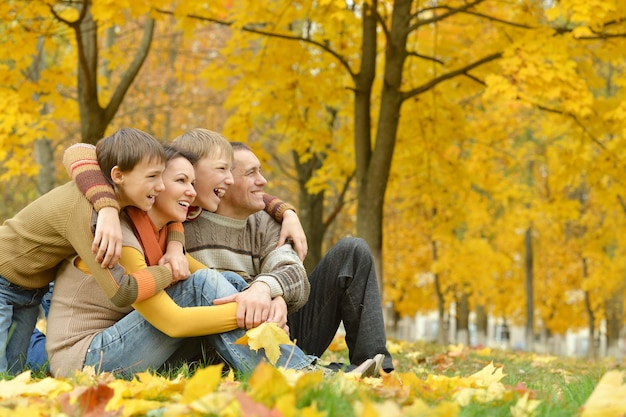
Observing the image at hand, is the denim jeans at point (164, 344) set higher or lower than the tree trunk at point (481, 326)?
higher

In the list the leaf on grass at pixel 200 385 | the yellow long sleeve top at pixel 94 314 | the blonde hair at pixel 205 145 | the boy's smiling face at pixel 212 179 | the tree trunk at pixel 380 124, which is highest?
the tree trunk at pixel 380 124

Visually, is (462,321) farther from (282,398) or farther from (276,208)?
(282,398)

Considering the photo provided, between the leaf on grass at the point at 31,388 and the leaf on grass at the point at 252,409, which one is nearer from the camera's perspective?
the leaf on grass at the point at 252,409

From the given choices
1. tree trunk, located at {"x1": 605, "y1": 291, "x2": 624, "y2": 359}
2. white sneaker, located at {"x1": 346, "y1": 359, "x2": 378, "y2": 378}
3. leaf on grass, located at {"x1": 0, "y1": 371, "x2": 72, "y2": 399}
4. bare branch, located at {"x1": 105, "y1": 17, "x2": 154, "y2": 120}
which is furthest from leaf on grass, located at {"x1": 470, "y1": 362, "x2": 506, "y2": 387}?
tree trunk, located at {"x1": 605, "y1": 291, "x2": 624, "y2": 359}

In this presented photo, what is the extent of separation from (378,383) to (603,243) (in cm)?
1647

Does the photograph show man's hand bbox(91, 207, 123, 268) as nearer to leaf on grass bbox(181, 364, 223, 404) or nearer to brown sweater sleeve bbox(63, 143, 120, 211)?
brown sweater sleeve bbox(63, 143, 120, 211)

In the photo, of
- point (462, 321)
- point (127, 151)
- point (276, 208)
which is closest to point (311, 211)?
point (276, 208)

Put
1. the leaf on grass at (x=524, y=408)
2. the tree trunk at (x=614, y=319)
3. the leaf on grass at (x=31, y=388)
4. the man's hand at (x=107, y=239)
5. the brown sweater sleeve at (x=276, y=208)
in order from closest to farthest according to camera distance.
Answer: the leaf on grass at (x=524, y=408)
the leaf on grass at (x=31, y=388)
the man's hand at (x=107, y=239)
the brown sweater sleeve at (x=276, y=208)
the tree trunk at (x=614, y=319)

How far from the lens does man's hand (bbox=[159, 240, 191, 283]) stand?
3.12 m

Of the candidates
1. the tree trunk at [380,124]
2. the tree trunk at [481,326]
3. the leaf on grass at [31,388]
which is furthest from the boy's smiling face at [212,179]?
the tree trunk at [481,326]

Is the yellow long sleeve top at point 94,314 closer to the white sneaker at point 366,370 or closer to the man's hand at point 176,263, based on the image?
the man's hand at point 176,263

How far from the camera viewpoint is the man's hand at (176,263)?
123 inches

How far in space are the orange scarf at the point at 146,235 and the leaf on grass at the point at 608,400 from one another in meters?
1.80

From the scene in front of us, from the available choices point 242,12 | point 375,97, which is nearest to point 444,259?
point 375,97
